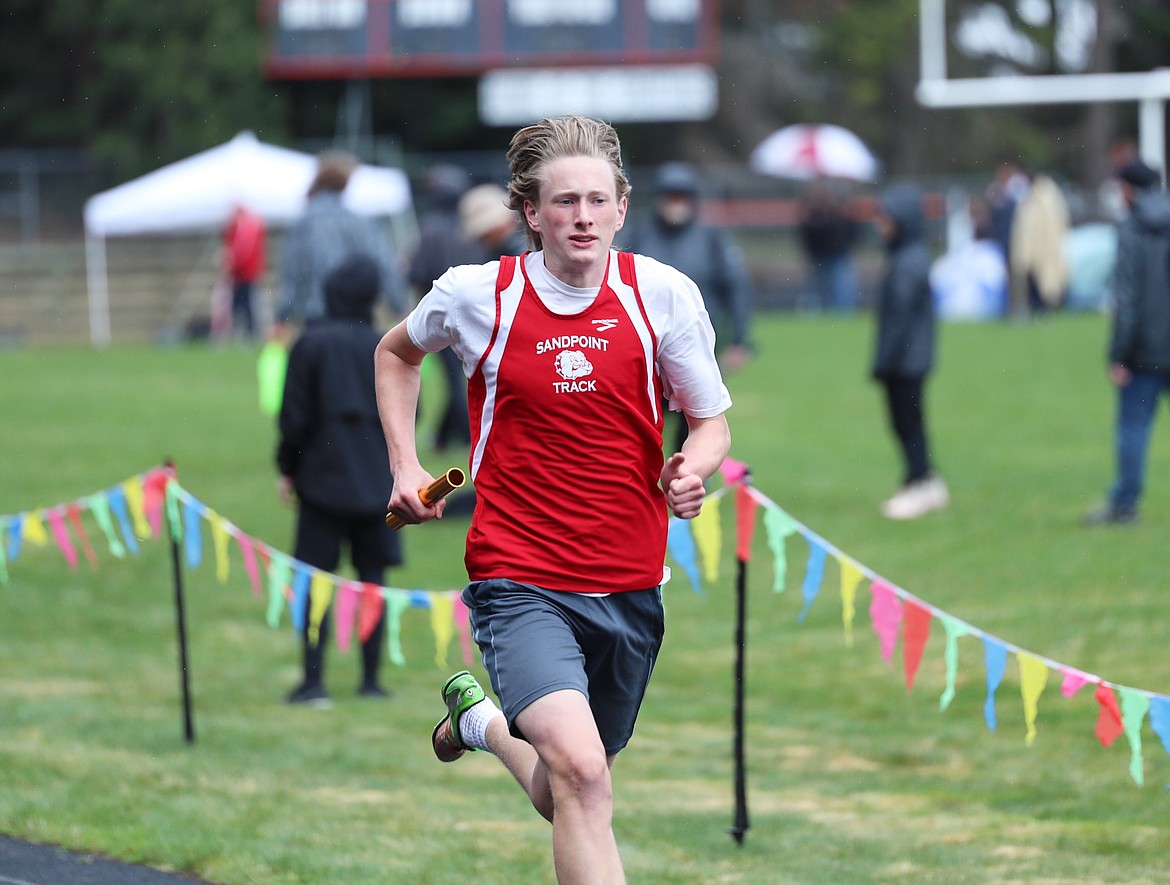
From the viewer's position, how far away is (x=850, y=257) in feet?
102

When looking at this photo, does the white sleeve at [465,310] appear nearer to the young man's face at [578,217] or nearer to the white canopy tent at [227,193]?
the young man's face at [578,217]

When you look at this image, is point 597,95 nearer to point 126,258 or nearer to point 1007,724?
point 126,258

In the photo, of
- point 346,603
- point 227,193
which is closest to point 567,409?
point 346,603

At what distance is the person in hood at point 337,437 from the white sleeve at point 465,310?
3225mm

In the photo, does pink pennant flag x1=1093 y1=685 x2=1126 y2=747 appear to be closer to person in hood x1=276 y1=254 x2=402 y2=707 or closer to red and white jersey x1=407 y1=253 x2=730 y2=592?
red and white jersey x1=407 y1=253 x2=730 y2=592

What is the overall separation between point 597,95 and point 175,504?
25820mm

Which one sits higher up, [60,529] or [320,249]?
[320,249]

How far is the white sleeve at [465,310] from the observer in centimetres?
438

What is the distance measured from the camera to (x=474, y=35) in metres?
28.7

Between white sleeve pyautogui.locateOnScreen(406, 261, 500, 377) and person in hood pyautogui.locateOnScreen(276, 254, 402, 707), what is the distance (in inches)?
127

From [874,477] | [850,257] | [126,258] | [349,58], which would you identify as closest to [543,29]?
[349,58]

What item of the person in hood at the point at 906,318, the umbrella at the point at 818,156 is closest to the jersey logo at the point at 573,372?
the person in hood at the point at 906,318

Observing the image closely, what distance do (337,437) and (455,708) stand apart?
3002mm

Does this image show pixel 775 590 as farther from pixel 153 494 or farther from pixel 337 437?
pixel 153 494
